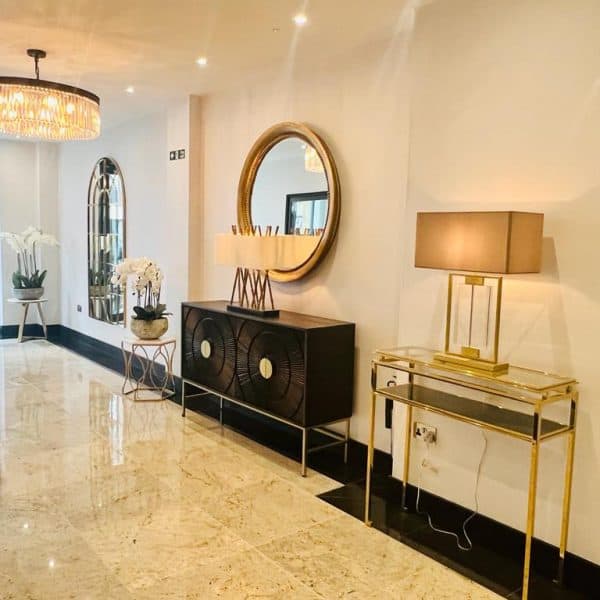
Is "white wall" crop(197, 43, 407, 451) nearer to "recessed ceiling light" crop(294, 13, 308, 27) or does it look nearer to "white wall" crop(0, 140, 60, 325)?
"recessed ceiling light" crop(294, 13, 308, 27)

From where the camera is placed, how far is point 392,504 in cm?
332

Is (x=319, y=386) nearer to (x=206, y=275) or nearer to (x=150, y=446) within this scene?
(x=150, y=446)

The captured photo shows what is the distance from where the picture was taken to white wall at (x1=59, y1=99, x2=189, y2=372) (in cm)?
553

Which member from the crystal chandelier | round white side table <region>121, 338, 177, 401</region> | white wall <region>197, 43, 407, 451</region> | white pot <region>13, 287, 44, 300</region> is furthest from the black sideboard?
white pot <region>13, 287, 44, 300</region>

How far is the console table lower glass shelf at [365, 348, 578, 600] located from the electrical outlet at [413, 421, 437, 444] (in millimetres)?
242

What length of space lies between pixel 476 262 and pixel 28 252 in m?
7.09

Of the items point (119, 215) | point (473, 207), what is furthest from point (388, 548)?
point (119, 215)

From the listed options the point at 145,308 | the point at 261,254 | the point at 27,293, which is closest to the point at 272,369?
the point at 261,254

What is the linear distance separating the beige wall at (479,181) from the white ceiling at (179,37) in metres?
0.23

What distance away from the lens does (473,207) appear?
3.00m

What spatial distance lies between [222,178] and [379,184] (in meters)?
1.89

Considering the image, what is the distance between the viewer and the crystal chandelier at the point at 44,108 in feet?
11.6

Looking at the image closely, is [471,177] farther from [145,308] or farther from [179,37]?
[145,308]

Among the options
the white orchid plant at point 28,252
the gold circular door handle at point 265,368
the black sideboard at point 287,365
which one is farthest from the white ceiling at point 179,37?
the white orchid plant at point 28,252
